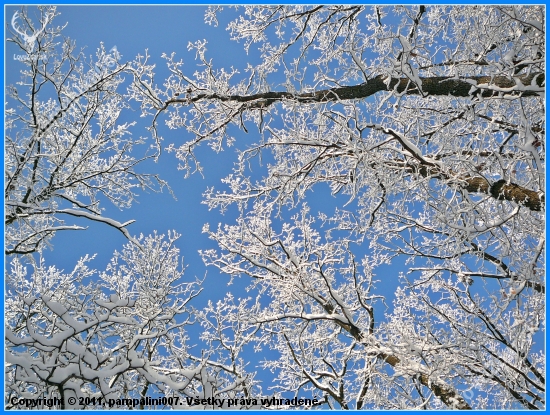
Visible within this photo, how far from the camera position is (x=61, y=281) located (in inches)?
291

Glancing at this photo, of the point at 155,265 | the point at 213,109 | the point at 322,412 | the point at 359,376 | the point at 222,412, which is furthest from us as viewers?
the point at 155,265

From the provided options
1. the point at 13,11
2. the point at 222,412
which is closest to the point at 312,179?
the point at 222,412

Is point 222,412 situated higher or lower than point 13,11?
lower

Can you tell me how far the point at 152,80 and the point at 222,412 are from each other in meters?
4.31

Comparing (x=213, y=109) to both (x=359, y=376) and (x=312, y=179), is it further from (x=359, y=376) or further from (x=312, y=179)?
(x=359, y=376)

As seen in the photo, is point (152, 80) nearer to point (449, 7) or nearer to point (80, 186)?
point (80, 186)

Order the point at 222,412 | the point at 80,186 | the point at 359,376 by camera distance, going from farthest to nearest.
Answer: the point at 359,376
the point at 80,186
the point at 222,412

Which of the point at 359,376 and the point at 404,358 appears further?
the point at 359,376

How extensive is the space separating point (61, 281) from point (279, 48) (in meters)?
5.54

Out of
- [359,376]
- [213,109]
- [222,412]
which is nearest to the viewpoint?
[222,412]

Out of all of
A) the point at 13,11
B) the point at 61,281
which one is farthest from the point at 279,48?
the point at 61,281

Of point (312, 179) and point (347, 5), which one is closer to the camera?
point (347, 5)

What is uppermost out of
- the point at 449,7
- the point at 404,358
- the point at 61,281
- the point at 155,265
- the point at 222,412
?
the point at 449,7

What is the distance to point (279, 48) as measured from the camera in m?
6.13
